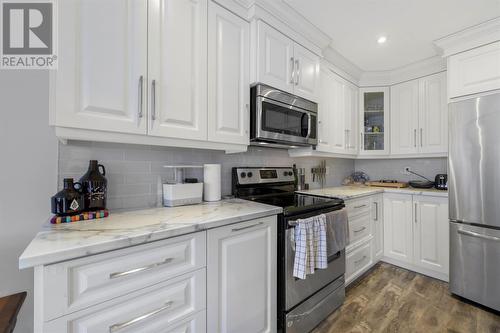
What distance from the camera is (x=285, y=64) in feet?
5.98

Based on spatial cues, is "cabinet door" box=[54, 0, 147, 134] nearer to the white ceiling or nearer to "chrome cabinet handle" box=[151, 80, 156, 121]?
"chrome cabinet handle" box=[151, 80, 156, 121]

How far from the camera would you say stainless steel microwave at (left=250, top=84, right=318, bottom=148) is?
1632mm

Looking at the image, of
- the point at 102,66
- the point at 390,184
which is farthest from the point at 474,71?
the point at 102,66

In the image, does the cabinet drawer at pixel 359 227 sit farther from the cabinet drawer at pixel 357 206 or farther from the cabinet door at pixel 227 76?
the cabinet door at pixel 227 76

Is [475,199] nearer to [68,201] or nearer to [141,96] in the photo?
[141,96]

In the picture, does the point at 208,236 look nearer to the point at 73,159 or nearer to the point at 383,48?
the point at 73,159

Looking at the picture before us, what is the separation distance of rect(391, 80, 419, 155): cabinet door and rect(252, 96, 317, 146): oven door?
5.04 ft

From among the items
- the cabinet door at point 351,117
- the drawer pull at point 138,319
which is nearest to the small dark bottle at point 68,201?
the drawer pull at point 138,319

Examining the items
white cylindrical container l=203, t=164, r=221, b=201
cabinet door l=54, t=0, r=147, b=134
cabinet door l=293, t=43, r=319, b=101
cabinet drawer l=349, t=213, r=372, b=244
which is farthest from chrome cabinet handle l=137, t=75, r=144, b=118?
cabinet drawer l=349, t=213, r=372, b=244

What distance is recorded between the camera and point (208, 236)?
108 centimetres

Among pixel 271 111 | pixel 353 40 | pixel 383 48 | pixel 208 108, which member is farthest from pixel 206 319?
pixel 383 48

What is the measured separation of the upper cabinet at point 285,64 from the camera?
5.42ft

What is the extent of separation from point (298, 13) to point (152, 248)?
78.1 inches

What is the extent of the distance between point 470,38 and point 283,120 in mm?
1902
